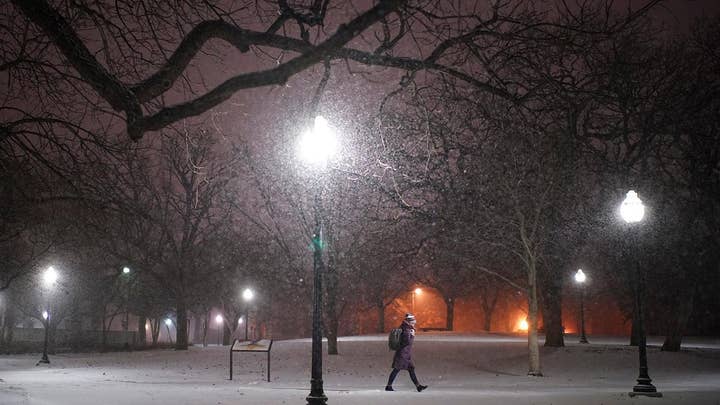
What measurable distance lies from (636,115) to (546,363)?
9.97 meters

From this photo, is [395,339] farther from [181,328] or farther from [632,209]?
[181,328]

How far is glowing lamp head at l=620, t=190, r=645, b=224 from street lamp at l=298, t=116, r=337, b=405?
8.01 metres

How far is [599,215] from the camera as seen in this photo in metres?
25.5

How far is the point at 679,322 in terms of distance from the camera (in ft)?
95.2

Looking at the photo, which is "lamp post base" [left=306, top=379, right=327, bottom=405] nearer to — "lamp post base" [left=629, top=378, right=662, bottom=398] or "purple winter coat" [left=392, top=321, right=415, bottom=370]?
"purple winter coat" [left=392, top=321, right=415, bottom=370]

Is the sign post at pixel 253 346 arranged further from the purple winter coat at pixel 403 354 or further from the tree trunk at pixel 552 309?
the tree trunk at pixel 552 309

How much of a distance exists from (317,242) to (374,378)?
1124 cm

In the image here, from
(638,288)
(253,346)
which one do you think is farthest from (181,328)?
(638,288)

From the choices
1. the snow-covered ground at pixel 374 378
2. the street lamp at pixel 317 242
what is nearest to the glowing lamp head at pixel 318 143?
the street lamp at pixel 317 242

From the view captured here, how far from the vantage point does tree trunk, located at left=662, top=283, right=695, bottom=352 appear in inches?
1129

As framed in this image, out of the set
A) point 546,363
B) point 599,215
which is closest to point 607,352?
point 546,363

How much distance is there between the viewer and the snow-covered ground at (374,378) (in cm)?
1349

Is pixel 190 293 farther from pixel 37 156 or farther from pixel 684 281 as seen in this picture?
pixel 37 156

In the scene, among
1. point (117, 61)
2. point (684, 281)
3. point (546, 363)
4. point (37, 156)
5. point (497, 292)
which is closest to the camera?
point (117, 61)
